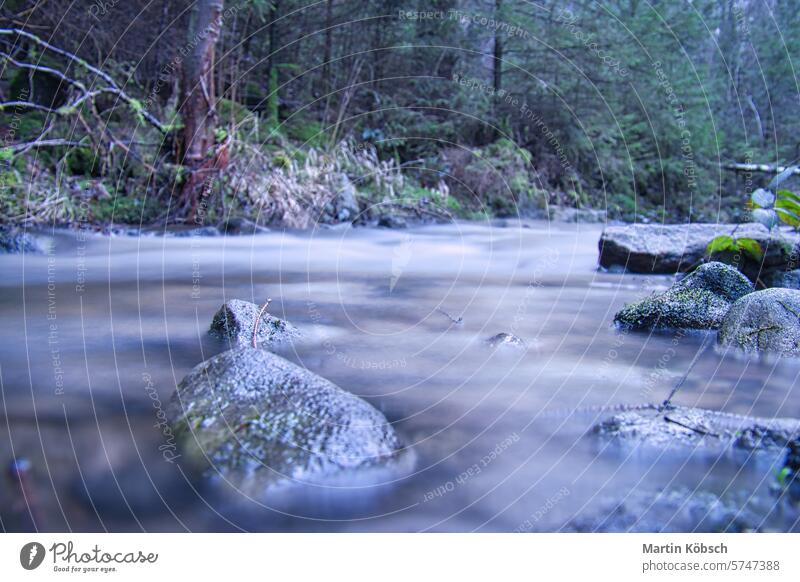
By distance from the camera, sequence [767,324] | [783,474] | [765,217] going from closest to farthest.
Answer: [783,474], [767,324], [765,217]

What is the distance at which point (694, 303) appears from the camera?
3.74m

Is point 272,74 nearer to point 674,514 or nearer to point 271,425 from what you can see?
point 271,425

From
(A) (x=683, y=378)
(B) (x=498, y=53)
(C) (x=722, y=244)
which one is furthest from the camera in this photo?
(B) (x=498, y=53)

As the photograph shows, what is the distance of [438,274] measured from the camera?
573 cm

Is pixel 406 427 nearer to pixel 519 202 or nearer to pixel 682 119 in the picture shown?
pixel 519 202

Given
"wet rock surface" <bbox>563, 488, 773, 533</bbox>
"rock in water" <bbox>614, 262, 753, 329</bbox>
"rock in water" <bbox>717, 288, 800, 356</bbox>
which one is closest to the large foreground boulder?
"rock in water" <bbox>614, 262, 753, 329</bbox>

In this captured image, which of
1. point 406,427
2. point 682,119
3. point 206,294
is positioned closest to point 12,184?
point 206,294

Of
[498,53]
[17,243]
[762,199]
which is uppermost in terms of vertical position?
[498,53]

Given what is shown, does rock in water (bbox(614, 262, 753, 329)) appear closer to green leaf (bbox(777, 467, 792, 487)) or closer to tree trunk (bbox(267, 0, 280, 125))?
green leaf (bbox(777, 467, 792, 487))

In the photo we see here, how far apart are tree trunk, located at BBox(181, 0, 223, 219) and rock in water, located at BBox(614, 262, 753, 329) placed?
487 centimetres

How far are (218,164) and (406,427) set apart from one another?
565 cm

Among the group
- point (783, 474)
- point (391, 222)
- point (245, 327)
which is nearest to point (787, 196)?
point (783, 474)

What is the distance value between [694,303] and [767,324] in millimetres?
604

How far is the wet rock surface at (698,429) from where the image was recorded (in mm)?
2090
